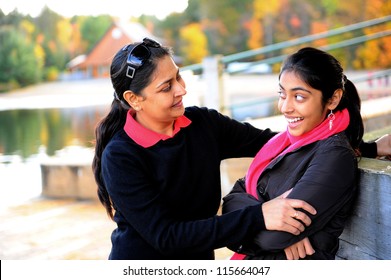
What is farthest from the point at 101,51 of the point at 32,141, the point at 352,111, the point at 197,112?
the point at 352,111

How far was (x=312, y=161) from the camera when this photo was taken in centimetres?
Answer: 127

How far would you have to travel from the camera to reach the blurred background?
3.90 metres

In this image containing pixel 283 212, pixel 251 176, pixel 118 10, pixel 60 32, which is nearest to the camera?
pixel 283 212

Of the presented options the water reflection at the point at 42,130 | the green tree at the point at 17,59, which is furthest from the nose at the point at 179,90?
the green tree at the point at 17,59

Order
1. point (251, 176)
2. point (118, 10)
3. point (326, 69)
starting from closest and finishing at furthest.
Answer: point (326, 69) → point (251, 176) → point (118, 10)

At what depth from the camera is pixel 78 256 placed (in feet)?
10.3

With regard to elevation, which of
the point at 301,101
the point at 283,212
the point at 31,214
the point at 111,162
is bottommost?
the point at 31,214

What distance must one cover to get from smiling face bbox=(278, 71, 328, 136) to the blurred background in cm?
53

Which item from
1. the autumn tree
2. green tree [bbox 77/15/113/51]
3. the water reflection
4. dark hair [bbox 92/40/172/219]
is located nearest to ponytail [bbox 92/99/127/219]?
dark hair [bbox 92/40/172/219]

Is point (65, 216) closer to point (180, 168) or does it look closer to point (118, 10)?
point (180, 168)

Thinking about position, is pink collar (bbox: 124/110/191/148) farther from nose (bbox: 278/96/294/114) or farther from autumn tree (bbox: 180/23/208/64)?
autumn tree (bbox: 180/23/208/64)

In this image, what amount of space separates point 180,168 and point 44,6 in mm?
27199

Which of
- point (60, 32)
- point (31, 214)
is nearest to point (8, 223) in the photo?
point (31, 214)

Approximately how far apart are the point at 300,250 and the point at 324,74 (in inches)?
17.3
